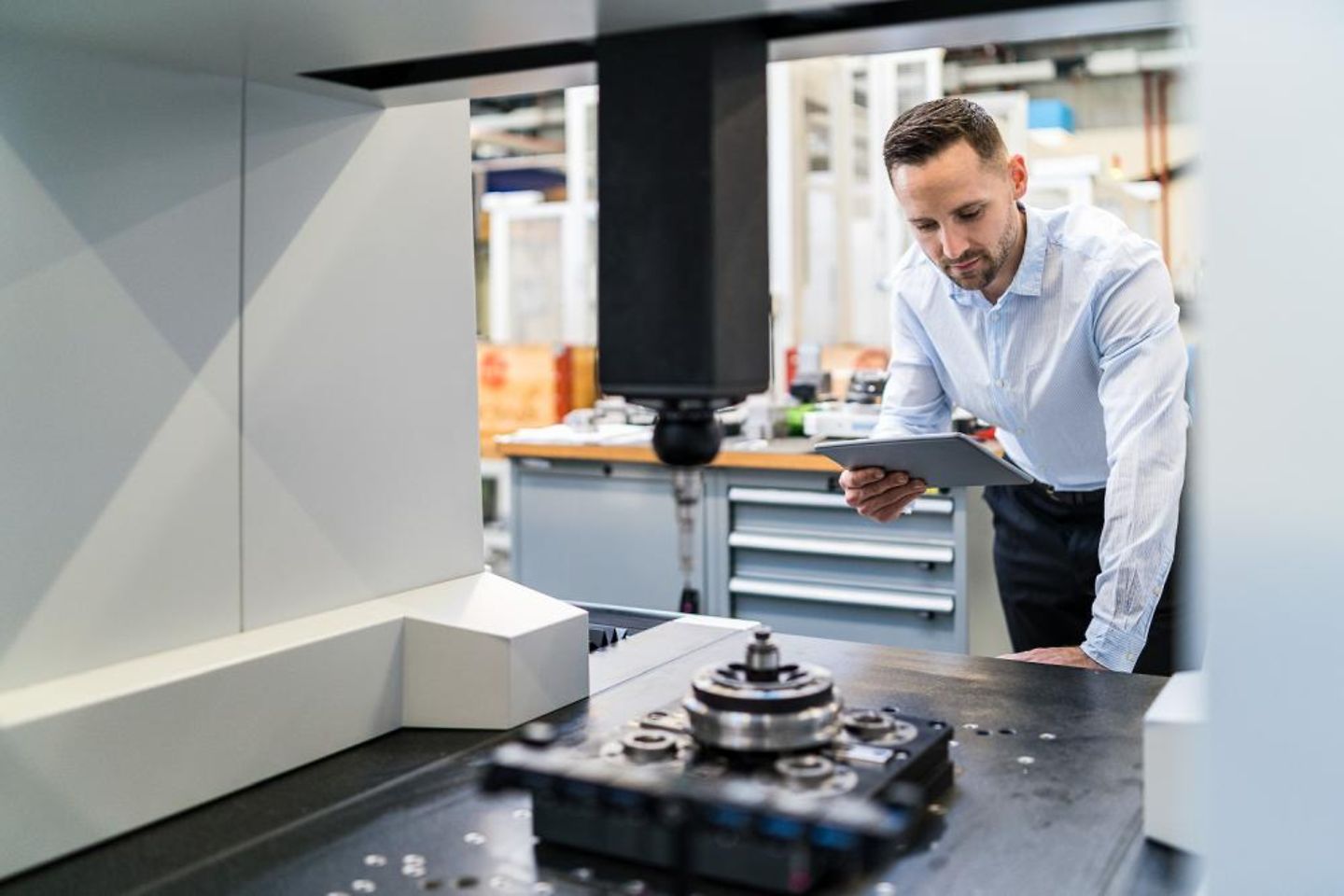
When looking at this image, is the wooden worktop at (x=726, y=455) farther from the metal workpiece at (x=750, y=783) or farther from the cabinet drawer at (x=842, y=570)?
the metal workpiece at (x=750, y=783)

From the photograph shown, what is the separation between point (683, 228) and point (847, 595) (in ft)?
7.71

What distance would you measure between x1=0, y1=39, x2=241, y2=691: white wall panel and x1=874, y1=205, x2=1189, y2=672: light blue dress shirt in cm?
114

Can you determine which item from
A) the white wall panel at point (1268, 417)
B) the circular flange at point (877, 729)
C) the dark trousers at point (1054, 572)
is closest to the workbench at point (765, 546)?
the dark trousers at point (1054, 572)

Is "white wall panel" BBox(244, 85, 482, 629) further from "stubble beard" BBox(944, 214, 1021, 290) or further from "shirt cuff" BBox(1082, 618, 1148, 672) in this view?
"stubble beard" BBox(944, 214, 1021, 290)

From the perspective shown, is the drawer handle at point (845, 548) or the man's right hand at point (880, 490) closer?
the man's right hand at point (880, 490)

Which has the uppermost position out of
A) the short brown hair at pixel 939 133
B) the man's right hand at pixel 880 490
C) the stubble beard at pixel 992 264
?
the short brown hair at pixel 939 133

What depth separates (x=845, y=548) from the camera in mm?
2941

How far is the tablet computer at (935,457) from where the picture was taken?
1.41 meters

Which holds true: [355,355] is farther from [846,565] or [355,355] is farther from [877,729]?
[846,565]

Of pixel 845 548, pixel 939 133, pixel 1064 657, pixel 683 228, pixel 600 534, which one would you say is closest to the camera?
pixel 683 228

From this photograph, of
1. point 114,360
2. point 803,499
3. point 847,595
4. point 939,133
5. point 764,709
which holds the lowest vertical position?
point 847,595

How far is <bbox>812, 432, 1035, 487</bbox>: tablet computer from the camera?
1410 millimetres

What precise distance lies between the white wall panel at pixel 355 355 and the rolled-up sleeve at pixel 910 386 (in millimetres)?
1221

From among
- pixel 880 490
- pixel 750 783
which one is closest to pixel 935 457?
pixel 880 490
